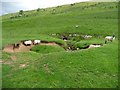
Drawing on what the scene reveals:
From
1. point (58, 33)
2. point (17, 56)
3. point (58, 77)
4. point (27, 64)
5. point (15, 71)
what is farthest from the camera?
point (58, 33)

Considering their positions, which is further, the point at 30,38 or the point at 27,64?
the point at 30,38

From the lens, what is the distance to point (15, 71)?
32.0m

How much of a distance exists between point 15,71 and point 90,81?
7658 millimetres

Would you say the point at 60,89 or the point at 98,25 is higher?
the point at 98,25

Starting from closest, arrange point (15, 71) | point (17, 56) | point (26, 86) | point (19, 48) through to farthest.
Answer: point (26, 86), point (15, 71), point (17, 56), point (19, 48)

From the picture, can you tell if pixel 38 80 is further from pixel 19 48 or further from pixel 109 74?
pixel 19 48

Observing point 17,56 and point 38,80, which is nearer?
point 38,80

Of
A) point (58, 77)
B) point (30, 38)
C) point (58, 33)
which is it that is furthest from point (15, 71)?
point (58, 33)

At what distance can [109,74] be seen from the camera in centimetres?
3250

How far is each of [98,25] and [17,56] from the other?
33.9 m

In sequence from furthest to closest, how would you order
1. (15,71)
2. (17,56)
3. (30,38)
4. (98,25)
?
(98,25), (30,38), (17,56), (15,71)

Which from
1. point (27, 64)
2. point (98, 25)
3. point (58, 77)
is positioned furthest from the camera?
point (98, 25)

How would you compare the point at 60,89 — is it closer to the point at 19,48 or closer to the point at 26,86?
the point at 26,86

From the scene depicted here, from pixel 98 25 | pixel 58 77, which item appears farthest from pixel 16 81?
pixel 98 25
